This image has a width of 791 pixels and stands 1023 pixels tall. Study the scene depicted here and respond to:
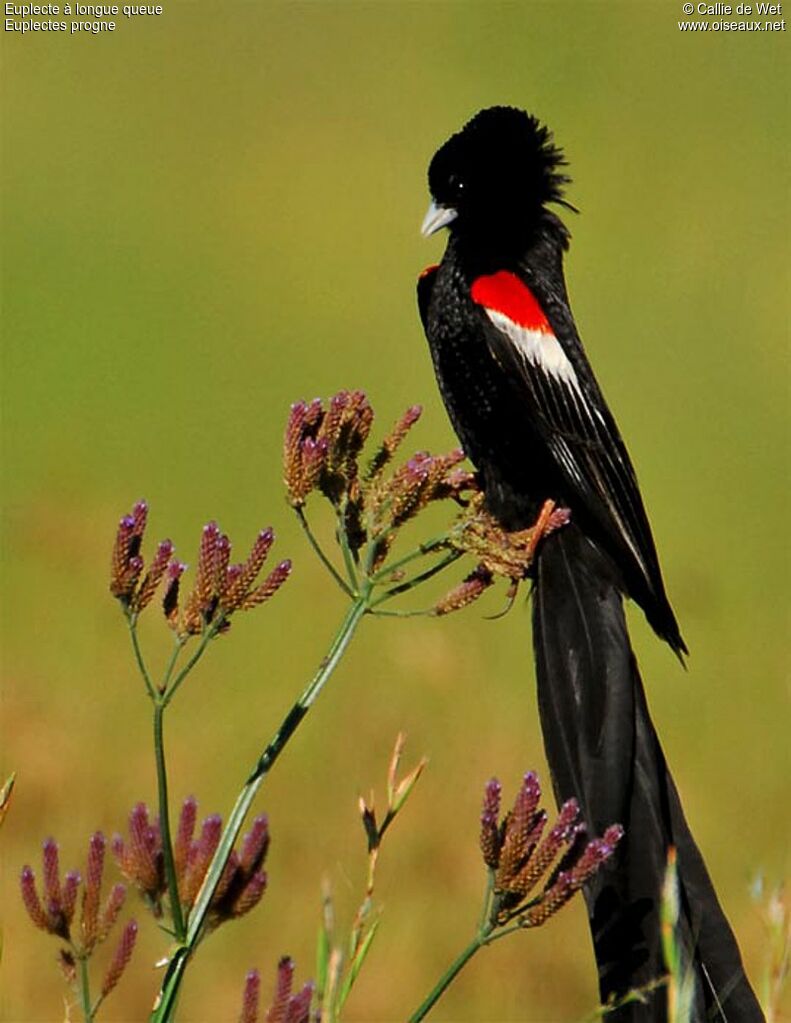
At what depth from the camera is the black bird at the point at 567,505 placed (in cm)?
222

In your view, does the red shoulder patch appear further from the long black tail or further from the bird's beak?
the long black tail

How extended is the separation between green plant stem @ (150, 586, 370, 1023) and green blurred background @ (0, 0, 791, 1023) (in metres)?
1.44

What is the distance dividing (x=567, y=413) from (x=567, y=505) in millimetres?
165

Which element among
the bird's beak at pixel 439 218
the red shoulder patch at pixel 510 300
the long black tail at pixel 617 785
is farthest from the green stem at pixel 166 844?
the bird's beak at pixel 439 218

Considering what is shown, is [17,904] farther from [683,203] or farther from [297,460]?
[683,203]

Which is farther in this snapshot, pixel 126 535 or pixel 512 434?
pixel 512 434

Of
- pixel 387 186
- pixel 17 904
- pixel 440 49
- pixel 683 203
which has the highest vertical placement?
pixel 440 49

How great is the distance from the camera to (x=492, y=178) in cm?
343

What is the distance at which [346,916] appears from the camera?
3898mm

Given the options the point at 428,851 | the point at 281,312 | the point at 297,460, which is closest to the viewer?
the point at 297,460

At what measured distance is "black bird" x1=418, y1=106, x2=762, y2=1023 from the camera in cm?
222

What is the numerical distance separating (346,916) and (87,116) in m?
6.08

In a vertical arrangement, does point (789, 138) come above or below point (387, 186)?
below

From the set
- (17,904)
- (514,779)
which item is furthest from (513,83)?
(17,904)
